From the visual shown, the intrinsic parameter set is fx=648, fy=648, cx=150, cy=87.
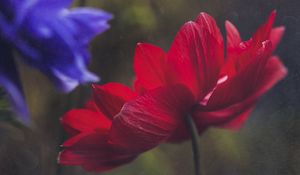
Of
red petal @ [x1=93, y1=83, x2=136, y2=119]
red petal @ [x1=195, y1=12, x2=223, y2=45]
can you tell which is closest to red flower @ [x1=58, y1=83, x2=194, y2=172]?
red petal @ [x1=93, y1=83, x2=136, y2=119]

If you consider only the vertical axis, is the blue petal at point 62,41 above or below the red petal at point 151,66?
above

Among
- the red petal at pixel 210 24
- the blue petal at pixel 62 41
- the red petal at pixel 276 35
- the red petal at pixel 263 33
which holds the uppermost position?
the blue petal at pixel 62 41

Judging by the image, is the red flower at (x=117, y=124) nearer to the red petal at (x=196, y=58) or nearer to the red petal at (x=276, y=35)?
the red petal at (x=196, y=58)

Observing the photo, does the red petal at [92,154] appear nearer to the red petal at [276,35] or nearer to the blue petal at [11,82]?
the blue petal at [11,82]

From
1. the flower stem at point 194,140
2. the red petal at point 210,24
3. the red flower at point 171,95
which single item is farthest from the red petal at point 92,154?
the red petal at point 210,24

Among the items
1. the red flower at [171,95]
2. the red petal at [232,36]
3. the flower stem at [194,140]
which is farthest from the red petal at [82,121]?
the red petal at [232,36]

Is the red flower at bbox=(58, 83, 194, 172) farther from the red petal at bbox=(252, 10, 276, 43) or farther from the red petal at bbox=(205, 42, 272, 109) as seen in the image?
the red petal at bbox=(252, 10, 276, 43)

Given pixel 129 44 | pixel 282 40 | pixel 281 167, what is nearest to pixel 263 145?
pixel 281 167
